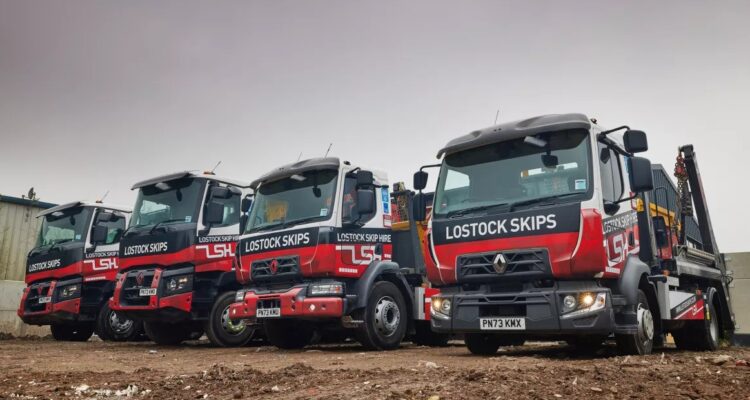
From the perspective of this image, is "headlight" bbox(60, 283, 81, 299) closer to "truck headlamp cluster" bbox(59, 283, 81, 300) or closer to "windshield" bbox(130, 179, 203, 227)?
"truck headlamp cluster" bbox(59, 283, 81, 300)

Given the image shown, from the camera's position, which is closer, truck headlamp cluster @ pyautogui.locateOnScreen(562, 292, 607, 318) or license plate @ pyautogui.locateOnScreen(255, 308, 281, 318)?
truck headlamp cluster @ pyautogui.locateOnScreen(562, 292, 607, 318)

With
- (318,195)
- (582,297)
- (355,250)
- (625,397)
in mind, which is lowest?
(625,397)

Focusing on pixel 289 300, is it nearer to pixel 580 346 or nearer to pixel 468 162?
pixel 468 162

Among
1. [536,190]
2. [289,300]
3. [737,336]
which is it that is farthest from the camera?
[737,336]

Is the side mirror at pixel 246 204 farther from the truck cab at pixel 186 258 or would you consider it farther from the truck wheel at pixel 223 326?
the truck wheel at pixel 223 326

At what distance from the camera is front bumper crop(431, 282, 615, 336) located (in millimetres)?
6117

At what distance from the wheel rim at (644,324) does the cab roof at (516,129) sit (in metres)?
2.00

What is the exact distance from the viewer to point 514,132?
6.88 meters

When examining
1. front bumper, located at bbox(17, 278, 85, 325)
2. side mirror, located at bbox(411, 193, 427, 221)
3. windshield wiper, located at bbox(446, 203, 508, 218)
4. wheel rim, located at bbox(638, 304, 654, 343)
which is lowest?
wheel rim, located at bbox(638, 304, 654, 343)

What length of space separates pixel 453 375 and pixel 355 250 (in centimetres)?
402

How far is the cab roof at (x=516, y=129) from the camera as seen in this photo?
659cm

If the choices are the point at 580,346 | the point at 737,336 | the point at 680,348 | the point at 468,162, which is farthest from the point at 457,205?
the point at 737,336

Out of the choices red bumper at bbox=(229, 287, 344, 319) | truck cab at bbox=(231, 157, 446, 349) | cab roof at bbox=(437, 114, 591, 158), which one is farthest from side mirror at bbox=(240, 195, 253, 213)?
cab roof at bbox=(437, 114, 591, 158)

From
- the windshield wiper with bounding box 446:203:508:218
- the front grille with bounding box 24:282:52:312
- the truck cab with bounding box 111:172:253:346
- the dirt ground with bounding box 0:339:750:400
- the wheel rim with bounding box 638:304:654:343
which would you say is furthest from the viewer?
the front grille with bounding box 24:282:52:312
